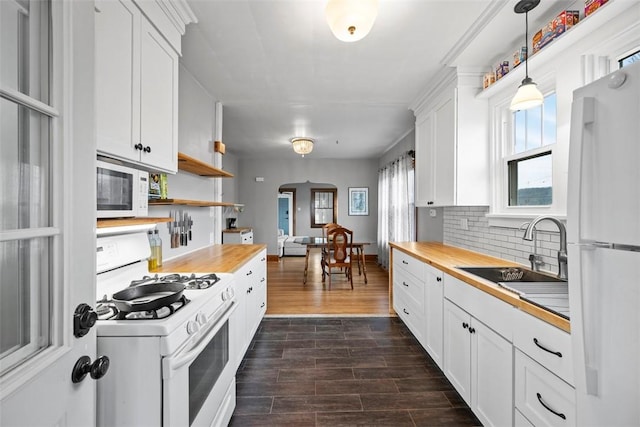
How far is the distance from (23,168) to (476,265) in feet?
7.71

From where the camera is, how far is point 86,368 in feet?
2.50

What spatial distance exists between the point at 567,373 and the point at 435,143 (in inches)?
92.6

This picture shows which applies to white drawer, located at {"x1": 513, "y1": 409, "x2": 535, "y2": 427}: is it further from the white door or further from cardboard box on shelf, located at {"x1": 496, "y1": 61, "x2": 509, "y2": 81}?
cardboard box on shelf, located at {"x1": 496, "y1": 61, "x2": 509, "y2": 81}

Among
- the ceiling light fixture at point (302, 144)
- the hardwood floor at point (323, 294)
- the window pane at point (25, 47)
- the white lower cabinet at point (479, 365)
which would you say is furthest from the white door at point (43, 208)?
the ceiling light fixture at point (302, 144)

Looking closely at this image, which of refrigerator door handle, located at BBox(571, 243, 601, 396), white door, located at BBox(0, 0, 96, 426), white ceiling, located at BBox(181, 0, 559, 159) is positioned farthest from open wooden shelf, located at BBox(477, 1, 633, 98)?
white door, located at BBox(0, 0, 96, 426)

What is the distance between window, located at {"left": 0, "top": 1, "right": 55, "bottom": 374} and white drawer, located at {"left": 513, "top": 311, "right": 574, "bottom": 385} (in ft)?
5.30

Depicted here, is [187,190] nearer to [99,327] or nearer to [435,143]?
[99,327]

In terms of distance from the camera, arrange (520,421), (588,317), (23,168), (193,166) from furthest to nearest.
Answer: (193,166), (520,421), (588,317), (23,168)

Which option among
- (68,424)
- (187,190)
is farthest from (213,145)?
(68,424)

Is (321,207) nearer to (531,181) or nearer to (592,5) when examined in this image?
(531,181)

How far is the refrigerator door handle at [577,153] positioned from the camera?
2.80ft

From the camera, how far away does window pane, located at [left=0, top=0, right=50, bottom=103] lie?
1.99 ft

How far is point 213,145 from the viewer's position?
3.33 metres

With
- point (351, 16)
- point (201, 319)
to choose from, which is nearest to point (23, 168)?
point (201, 319)
